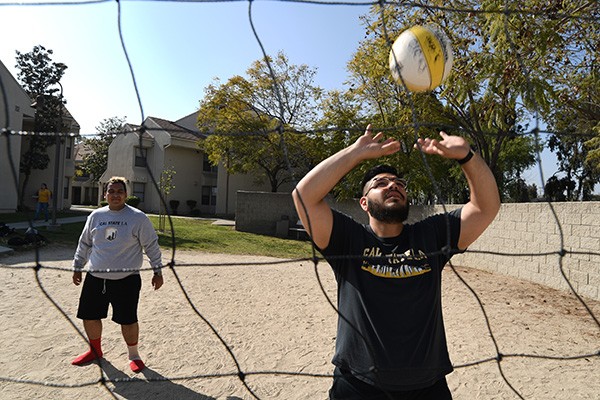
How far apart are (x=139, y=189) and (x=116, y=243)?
2312 centimetres

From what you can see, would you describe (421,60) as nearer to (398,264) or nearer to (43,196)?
(398,264)

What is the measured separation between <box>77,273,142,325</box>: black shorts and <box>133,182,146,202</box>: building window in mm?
22754

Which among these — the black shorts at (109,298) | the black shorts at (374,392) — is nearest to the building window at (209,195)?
the black shorts at (109,298)

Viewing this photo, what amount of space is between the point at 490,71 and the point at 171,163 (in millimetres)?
20946

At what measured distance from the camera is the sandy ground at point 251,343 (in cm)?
298

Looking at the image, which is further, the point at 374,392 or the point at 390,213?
the point at 390,213

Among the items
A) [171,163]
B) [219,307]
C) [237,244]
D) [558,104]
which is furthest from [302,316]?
[171,163]

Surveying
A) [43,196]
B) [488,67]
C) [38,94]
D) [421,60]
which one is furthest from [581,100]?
[38,94]

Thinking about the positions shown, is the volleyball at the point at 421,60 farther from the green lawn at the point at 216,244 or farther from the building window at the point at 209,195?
the building window at the point at 209,195

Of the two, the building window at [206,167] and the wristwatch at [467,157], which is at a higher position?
the building window at [206,167]

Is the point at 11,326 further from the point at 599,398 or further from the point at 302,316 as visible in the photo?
the point at 599,398

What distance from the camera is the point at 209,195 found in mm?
27609

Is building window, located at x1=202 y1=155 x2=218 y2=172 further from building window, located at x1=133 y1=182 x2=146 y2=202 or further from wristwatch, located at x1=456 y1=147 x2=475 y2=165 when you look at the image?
wristwatch, located at x1=456 y1=147 x2=475 y2=165

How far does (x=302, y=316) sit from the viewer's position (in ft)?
15.8
